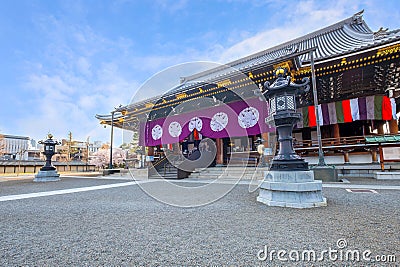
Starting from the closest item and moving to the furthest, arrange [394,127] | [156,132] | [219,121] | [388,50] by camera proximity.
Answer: [388,50]
[394,127]
[219,121]
[156,132]

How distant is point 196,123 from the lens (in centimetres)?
1074

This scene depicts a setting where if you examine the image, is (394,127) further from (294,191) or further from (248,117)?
(294,191)

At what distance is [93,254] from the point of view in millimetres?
1653

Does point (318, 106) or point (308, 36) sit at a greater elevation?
point (308, 36)

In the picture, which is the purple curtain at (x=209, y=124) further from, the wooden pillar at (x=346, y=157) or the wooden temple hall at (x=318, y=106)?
the wooden pillar at (x=346, y=157)

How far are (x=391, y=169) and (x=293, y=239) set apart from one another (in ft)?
27.2

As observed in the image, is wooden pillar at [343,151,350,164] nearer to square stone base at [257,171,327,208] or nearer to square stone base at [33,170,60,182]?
square stone base at [257,171,327,208]

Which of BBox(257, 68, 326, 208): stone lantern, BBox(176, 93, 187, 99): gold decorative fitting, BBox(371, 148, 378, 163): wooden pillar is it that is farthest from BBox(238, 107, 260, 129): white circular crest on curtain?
BBox(257, 68, 326, 208): stone lantern

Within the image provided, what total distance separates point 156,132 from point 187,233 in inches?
422

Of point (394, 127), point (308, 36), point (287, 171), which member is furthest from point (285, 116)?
point (308, 36)

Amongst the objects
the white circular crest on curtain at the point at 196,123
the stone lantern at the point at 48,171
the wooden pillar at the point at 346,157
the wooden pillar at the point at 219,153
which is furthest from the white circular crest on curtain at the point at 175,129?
the wooden pillar at the point at 346,157

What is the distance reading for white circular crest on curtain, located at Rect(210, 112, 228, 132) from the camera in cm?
988

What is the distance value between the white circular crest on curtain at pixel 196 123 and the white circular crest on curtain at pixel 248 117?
7.20 feet

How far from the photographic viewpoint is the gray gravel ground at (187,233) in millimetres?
1579
